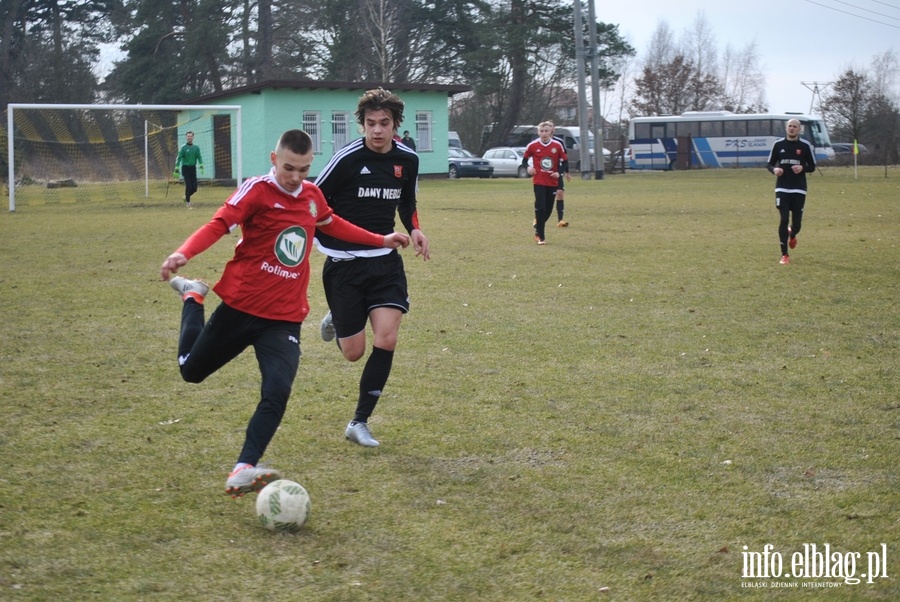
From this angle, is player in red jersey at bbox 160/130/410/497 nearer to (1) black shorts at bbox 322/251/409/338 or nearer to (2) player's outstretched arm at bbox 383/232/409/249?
(2) player's outstretched arm at bbox 383/232/409/249

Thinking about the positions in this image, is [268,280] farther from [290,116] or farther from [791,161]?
[290,116]

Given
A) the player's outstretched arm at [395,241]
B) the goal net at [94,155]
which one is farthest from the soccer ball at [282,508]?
the goal net at [94,155]

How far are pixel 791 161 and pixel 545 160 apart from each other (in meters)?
4.51

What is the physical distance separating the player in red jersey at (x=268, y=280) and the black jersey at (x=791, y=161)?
1009 cm

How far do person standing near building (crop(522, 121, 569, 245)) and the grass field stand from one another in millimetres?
4693

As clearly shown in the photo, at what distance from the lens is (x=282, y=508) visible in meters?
4.29

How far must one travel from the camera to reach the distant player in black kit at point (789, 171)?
13664 millimetres

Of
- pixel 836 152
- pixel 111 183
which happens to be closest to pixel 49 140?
pixel 111 183

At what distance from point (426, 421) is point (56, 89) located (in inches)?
1979

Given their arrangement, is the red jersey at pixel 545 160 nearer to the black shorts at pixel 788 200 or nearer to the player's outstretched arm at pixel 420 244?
the black shorts at pixel 788 200

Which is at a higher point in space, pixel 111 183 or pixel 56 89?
pixel 56 89

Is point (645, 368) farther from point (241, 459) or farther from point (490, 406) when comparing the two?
point (241, 459)

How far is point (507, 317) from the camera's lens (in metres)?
9.88

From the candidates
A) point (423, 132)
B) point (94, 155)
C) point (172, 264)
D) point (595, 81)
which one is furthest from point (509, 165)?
point (172, 264)
